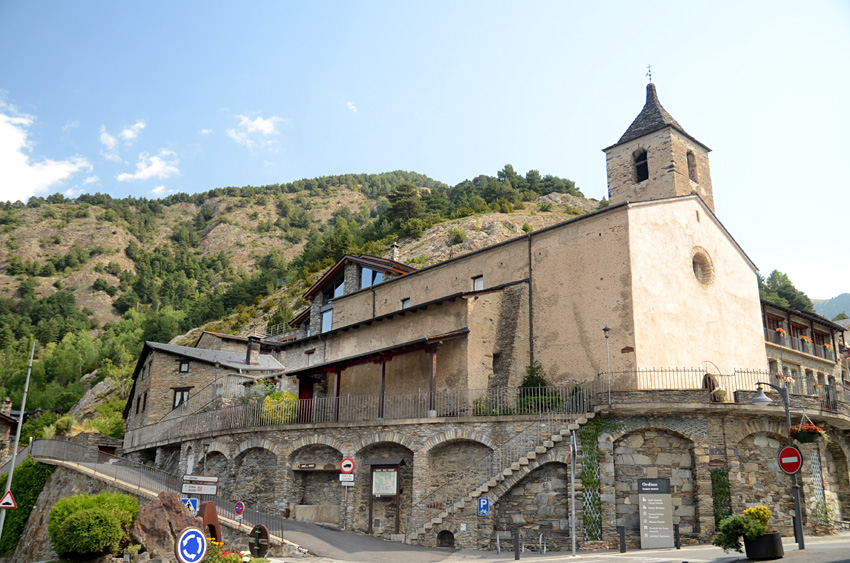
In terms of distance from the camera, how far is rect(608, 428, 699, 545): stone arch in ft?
65.6

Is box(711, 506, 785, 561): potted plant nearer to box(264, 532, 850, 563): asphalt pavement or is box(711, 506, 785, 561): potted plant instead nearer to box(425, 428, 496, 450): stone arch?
box(264, 532, 850, 563): asphalt pavement

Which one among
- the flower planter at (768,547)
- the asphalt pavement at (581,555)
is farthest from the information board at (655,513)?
the flower planter at (768,547)

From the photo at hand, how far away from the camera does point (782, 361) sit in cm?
3981

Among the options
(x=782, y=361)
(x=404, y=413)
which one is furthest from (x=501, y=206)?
(x=404, y=413)

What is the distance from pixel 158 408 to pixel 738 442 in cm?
3376

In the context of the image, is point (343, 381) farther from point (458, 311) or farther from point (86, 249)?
point (86, 249)

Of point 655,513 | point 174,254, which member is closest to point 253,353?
point 655,513

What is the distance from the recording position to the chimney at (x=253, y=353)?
4213 cm

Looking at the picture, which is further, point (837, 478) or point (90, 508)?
point (837, 478)

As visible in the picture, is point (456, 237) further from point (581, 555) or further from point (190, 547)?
point (190, 547)

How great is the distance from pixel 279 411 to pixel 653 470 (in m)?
16.3

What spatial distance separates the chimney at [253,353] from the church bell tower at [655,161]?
24.7 meters

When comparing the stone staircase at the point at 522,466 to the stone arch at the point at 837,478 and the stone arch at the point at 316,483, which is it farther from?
the stone arch at the point at 837,478

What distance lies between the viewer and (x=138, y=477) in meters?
28.0
